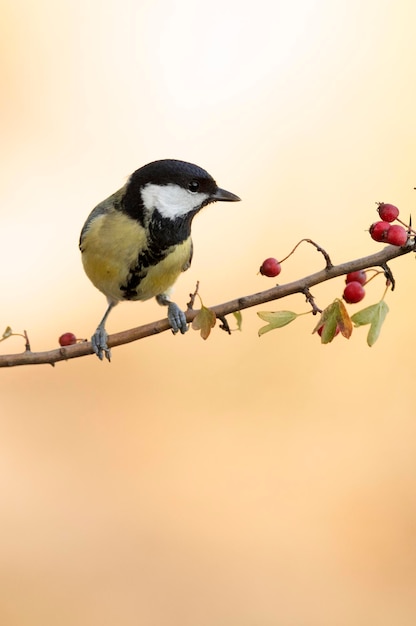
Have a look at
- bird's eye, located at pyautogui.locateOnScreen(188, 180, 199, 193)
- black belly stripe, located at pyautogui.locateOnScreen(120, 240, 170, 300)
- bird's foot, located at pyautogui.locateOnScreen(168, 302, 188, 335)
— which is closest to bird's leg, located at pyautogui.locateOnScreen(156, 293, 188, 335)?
bird's foot, located at pyautogui.locateOnScreen(168, 302, 188, 335)

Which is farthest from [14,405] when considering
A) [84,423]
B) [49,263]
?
[49,263]

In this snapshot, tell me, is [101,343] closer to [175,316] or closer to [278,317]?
[175,316]

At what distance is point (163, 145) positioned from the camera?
4.39 metres

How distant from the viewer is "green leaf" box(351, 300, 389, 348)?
1.59 m

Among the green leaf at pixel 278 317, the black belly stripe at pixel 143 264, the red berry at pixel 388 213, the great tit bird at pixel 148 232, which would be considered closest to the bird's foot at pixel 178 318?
the great tit bird at pixel 148 232

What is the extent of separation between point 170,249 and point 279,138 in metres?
2.16

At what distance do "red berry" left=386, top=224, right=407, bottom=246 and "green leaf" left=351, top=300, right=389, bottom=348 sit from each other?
118 mm

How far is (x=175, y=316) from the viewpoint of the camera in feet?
7.63

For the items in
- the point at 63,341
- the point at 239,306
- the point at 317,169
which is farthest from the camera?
the point at 317,169

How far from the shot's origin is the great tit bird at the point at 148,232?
2377 millimetres

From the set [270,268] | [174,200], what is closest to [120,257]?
[174,200]

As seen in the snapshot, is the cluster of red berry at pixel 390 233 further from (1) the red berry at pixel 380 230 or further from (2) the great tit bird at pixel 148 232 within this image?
(2) the great tit bird at pixel 148 232

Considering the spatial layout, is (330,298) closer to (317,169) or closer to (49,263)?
(317,169)

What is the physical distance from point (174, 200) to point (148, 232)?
13 cm
